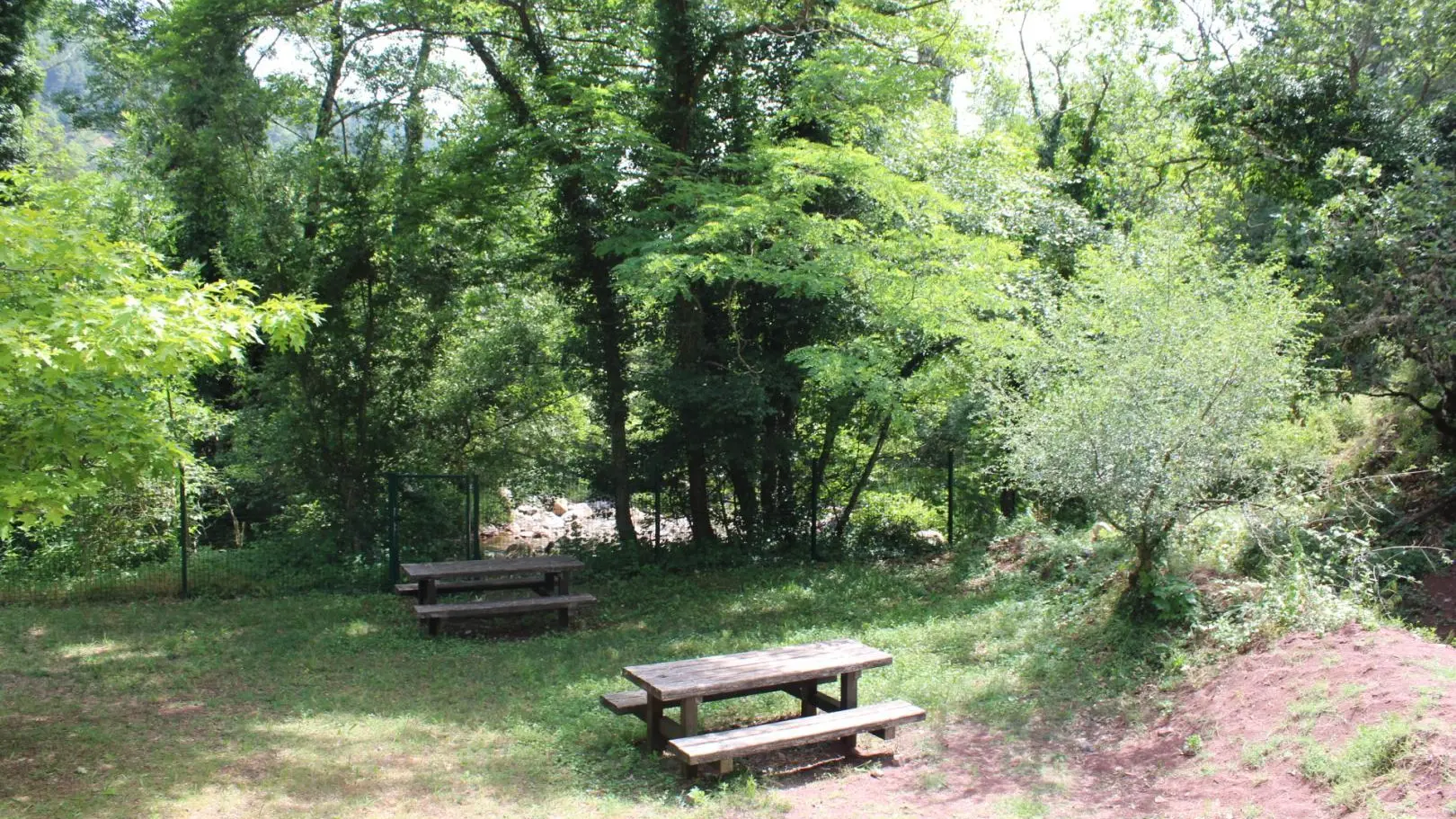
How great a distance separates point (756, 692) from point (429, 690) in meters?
3.06

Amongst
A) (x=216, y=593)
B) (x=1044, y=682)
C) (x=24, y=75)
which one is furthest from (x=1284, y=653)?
(x=24, y=75)

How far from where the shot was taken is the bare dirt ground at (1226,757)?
4773mm

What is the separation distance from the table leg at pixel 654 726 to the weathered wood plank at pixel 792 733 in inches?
3.3

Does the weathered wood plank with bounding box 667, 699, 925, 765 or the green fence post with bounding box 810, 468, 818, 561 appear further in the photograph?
the green fence post with bounding box 810, 468, 818, 561

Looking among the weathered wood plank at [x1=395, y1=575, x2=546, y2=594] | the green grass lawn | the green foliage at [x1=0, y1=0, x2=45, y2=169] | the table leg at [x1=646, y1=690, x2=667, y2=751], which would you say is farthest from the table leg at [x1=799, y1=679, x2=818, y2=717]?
the green foliage at [x1=0, y1=0, x2=45, y2=169]

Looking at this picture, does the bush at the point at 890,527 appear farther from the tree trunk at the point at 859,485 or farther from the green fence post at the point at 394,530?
the green fence post at the point at 394,530

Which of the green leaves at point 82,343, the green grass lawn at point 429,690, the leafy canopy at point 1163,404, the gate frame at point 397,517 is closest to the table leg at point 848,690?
the green grass lawn at point 429,690

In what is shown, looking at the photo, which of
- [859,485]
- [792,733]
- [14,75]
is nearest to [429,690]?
[792,733]

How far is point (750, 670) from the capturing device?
612cm

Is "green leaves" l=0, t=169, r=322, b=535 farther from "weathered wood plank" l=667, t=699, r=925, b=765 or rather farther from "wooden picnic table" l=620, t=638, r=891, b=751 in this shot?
"weathered wood plank" l=667, t=699, r=925, b=765

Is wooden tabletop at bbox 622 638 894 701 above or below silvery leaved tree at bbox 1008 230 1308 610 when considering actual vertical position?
below

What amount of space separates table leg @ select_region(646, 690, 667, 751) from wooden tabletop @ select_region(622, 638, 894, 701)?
23 cm

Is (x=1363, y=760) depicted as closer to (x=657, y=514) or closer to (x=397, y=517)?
(x=657, y=514)

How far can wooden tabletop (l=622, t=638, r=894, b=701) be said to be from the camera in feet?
18.9
